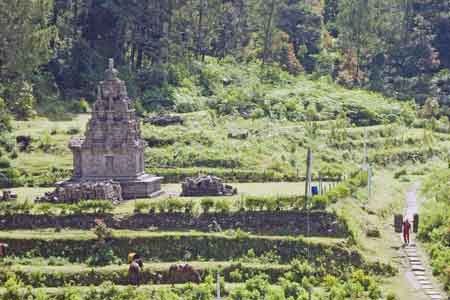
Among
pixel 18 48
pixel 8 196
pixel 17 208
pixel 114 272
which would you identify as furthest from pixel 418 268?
pixel 18 48

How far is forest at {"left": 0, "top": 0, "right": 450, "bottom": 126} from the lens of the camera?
6631 centimetres

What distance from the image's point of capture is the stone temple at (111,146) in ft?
164

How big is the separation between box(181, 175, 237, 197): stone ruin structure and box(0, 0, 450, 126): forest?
16.8 meters

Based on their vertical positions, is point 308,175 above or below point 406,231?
above

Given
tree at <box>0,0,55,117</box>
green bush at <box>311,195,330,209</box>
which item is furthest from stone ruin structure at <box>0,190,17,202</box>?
tree at <box>0,0,55,117</box>

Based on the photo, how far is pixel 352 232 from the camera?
138ft

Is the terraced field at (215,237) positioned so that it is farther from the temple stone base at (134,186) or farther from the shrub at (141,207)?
the temple stone base at (134,186)

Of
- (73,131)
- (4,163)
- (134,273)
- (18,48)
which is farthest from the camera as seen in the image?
(18,48)

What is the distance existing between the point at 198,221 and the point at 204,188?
555cm

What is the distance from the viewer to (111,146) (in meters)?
49.9

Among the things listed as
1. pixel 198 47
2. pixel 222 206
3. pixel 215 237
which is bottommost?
pixel 215 237

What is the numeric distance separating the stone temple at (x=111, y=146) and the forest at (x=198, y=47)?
12206 millimetres

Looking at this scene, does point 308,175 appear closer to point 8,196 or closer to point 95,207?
point 95,207

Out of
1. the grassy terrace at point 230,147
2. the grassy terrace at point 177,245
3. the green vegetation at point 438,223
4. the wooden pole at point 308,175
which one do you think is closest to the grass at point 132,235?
the grassy terrace at point 177,245
